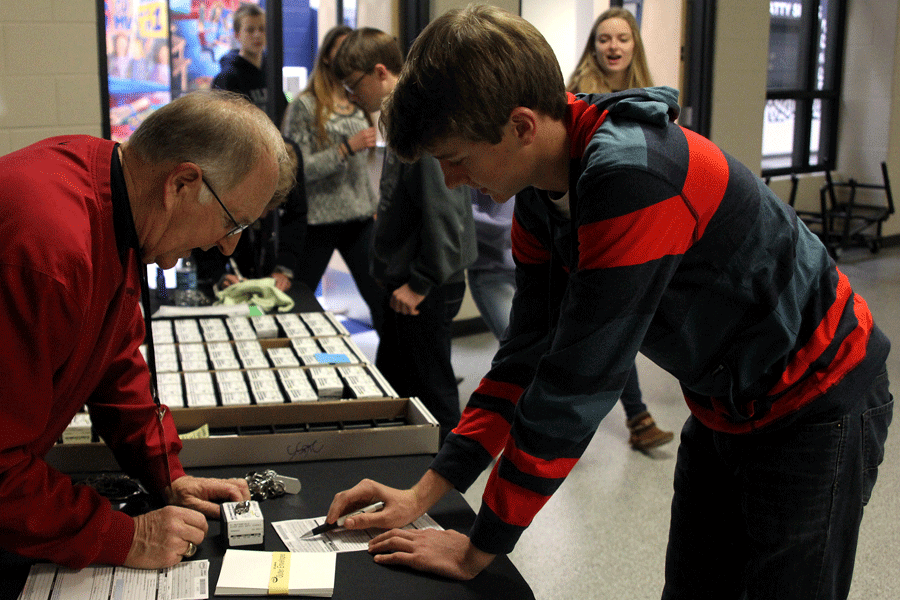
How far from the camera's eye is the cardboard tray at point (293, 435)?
1414 millimetres

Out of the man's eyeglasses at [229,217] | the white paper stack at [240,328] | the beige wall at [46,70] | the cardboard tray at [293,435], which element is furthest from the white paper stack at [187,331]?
the beige wall at [46,70]

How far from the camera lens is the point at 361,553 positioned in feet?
3.81

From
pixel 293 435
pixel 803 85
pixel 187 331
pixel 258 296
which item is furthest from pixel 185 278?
pixel 803 85

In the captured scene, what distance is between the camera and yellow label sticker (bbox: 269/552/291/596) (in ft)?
3.43

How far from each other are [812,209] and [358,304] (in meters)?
4.52

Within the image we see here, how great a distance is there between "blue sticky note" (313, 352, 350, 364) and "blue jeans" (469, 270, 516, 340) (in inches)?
52.4

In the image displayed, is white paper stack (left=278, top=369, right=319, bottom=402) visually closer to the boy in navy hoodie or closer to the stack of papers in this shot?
the stack of papers

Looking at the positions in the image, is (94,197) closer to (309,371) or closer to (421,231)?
(309,371)

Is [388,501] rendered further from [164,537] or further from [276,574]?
[164,537]

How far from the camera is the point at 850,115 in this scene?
741 cm

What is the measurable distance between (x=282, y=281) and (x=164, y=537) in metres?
1.86

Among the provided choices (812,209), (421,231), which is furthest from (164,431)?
A: (812,209)

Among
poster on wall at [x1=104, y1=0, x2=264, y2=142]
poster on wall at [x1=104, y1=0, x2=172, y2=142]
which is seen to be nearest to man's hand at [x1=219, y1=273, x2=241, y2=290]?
poster on wall at [x1=104, y1=0, x2=172, y2=142]

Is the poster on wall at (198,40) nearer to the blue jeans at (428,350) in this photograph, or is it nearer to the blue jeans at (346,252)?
the blue jeans at (346,252)
